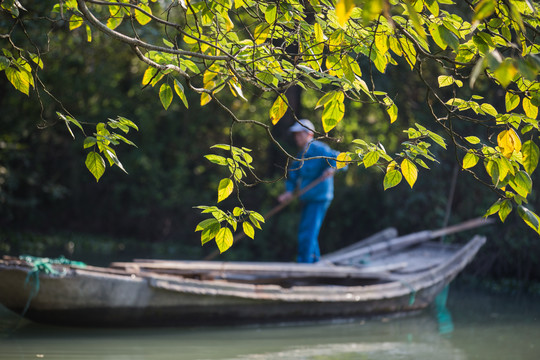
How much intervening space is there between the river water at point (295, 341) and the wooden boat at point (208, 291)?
0.13m

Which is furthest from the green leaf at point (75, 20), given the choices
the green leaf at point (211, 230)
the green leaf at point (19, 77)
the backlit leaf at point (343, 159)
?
the backlit leaf at point (343, 159)

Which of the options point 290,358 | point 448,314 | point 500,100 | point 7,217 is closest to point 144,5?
point 290,358

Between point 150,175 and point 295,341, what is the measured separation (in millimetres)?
8458

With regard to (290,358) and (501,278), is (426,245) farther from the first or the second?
(290,358)

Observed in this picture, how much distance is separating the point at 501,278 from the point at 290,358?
6.05m

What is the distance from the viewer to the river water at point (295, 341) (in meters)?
4.42

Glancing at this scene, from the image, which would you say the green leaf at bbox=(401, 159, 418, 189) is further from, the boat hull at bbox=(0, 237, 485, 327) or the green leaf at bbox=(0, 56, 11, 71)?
the boat hull at bbox=(0, 237, 485, 327)

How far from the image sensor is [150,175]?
12992 mm

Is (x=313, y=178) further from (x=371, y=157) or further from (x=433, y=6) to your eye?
(x=433, y=6)

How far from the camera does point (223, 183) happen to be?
2.19 metres

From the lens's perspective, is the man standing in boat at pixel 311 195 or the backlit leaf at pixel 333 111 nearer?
the backlit leaf at pixel 333 111

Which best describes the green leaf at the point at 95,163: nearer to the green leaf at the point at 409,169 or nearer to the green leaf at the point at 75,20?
the green leaf at the point at 75,20

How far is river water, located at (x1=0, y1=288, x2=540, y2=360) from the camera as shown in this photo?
14.5 ft

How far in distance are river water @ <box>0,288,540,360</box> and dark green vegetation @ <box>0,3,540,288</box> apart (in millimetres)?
4144
